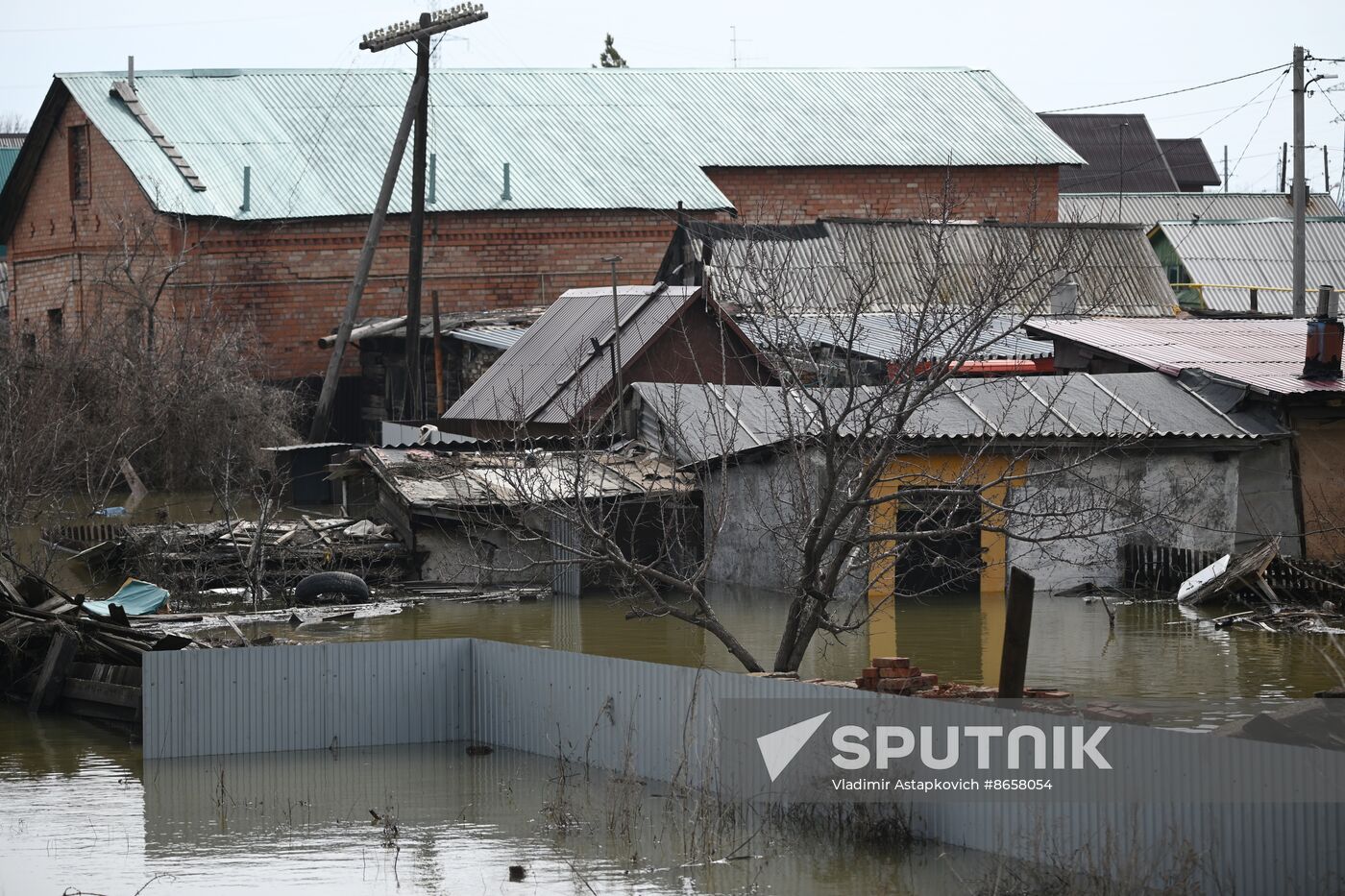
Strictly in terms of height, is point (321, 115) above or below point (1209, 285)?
above

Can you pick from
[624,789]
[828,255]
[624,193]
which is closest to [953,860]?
[624,789]

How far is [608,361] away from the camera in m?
25.1

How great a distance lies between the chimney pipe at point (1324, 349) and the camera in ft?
69.2

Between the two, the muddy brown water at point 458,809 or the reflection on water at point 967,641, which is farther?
the reflection on water at point 967,641

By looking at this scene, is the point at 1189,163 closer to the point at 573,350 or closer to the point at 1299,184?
the point at 1299,184

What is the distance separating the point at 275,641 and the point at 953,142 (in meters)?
28.9

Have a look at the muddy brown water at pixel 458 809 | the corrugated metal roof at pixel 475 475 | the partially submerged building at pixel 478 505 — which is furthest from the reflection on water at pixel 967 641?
the corrugated metal roof at pixel 475 475

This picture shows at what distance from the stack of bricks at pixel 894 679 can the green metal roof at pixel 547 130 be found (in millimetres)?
26672

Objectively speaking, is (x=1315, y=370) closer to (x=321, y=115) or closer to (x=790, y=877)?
(x=790, y=877)

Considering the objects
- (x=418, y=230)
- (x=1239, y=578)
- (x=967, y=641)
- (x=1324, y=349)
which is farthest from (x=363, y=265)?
(x=1239, y=578)

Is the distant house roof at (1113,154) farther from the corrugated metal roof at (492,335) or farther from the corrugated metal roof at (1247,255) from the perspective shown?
the corrugated metal roof at (492,335)

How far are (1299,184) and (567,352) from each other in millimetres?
13635

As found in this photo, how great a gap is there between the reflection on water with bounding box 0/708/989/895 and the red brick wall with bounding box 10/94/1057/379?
22917mm

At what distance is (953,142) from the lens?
139 feet
